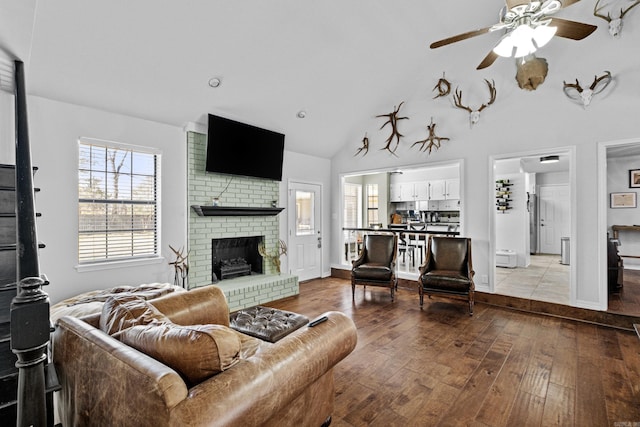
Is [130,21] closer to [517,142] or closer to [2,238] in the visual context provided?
[2,238]

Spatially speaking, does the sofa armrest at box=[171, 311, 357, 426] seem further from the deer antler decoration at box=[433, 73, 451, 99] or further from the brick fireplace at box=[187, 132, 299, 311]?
the deer antler decoration at box=[433, 73, 451, 99]

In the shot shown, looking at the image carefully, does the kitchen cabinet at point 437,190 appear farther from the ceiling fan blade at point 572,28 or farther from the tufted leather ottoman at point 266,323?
the tufted leather ottoman at point 266,323

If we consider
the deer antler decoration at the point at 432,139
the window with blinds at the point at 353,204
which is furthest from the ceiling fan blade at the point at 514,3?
the window with blinds at the point at 353,204

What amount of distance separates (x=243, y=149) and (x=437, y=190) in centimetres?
600

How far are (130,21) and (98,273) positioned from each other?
8.95 ft

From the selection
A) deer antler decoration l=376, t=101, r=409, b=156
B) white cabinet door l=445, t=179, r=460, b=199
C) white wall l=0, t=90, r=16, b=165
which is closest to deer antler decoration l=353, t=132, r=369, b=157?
deer antler decoration l=376, t=101, r=409, b=156

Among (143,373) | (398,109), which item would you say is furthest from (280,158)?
(143,373)

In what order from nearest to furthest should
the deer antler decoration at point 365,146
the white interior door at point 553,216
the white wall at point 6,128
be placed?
the white wall at point 6,128
the deer antler decoration at point 365,146
the white interior door at point 553,216

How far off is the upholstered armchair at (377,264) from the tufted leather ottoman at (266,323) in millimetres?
2119

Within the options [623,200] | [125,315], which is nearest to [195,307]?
[125,315]

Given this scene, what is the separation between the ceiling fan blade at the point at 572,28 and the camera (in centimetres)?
234

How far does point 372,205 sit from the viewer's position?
9.41 metres

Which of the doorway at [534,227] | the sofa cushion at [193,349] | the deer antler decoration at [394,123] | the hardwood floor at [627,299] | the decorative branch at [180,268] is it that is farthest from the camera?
the deer antler decoration at [394,123]

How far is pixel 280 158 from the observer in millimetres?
5324
